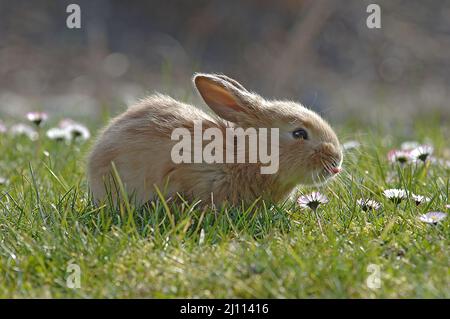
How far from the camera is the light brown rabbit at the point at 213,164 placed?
4.28m

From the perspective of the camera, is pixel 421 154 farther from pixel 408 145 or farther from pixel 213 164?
pixel 213 164

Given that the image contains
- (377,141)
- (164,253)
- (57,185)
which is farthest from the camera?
(377,141)

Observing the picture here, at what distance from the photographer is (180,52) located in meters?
11.8

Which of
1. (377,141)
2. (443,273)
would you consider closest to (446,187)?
(443,273)

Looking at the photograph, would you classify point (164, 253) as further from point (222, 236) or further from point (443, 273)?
point (443, 273)

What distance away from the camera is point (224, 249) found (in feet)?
11.5

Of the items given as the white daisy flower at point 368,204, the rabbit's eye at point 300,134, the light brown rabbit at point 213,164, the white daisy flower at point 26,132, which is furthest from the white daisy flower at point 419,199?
the white daisy flower at point 26,132

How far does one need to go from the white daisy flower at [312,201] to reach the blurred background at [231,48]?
6.41 metres

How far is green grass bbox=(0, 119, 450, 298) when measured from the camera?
3146 mm

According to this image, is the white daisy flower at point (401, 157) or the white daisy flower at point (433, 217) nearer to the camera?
the white daisy flower at point (433, 217)

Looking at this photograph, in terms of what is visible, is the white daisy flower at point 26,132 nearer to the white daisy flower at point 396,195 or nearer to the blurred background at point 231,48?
the white daisy flower at point 396,195

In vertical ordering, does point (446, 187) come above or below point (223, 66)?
below

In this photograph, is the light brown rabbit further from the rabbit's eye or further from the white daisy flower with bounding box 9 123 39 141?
the white daisy flower with bounding box 9 123 39 141

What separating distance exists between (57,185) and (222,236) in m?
1.56
